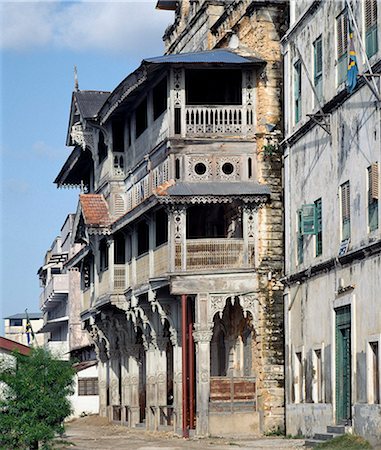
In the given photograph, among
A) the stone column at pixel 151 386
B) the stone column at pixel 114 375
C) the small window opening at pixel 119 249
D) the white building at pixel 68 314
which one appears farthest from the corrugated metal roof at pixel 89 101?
the white building at pixel 68 314

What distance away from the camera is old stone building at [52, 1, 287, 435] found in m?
36.0

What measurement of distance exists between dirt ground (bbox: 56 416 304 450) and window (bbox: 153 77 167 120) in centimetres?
957

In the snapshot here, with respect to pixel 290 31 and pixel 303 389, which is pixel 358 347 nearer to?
pixel 303 389

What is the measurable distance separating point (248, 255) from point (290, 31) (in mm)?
6209

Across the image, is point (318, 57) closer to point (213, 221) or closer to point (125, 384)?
point (213, 221)

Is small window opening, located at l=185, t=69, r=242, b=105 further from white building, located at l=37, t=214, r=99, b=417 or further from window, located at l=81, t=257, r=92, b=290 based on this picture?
white building, located at l=37, t=214, r=99, b=417

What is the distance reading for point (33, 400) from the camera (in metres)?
26.9

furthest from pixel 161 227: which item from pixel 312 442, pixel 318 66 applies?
pixel 312 442

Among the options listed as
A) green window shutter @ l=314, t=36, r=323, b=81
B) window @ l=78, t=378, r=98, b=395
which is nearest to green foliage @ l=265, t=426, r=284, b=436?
green window shutter @ l=314, t=36, r=323, b=81

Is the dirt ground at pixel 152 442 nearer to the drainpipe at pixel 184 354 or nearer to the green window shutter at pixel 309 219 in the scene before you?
the drainpipe at pixel 184 354

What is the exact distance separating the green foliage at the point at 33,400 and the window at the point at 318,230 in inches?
290

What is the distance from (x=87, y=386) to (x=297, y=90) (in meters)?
27.3

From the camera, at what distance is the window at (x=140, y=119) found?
41.8 metres

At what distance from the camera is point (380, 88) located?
27.0 metres
